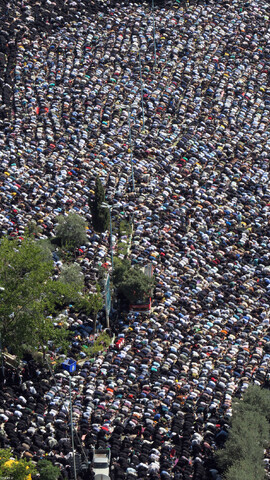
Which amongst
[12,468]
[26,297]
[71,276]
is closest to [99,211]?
[71,276]

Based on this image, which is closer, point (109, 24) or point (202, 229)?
point (202, 229)

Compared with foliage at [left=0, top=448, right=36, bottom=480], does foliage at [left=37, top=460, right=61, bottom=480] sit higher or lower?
lower

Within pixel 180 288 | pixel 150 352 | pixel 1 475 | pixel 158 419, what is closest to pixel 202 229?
pixel 180 288

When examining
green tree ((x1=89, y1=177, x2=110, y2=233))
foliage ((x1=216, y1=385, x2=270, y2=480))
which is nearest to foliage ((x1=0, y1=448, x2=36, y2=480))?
foliage ((x1=216, y1=385, x2=270, y2=480))

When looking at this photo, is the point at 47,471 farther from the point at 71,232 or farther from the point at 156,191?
the point at 156,191

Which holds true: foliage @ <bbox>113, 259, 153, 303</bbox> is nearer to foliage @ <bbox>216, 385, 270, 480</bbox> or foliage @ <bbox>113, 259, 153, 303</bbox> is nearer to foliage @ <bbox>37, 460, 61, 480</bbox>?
foliage @ <bbox>216, 385, 270, 480</bbox>

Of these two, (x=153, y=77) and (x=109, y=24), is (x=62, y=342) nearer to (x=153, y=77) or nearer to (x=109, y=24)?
(x=153, y=77)

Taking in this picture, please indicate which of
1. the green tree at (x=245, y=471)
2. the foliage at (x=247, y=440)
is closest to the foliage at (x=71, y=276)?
the foliage at (x=247, y=440)
